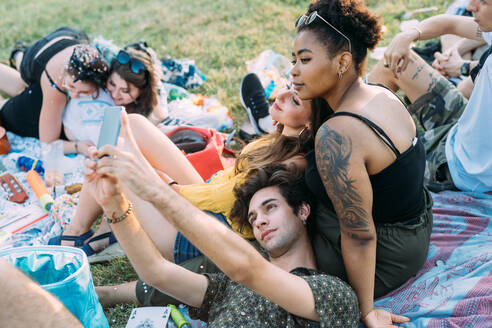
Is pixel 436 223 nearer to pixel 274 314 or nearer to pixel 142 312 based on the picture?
pixel 274 314

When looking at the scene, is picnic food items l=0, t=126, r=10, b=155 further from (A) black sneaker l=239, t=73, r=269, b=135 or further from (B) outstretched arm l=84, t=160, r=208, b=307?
(B) outstretched arm l=84, t=160, r=208, b=307

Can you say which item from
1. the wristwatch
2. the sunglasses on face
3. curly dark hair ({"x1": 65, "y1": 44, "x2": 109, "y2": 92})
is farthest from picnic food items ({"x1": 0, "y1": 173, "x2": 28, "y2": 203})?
the wristwatch

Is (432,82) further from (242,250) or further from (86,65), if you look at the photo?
(86,65)

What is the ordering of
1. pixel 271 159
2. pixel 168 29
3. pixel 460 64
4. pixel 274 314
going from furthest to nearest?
1. pixel 168 29
2. pixel 460 64
3. pixel 271 159
4. pixel 274 314

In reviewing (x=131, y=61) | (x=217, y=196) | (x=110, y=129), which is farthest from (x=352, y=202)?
(x=131, y=61)

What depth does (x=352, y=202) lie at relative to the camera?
227 centimetres

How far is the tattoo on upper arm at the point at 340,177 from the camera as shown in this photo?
2205 mm

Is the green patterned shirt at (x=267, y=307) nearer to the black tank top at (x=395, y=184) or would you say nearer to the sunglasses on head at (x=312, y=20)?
the black tank top at (x=395, y=184)

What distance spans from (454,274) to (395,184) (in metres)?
0.81

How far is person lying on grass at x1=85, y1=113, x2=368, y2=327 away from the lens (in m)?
1.74

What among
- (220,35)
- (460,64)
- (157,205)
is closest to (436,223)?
(460,64)

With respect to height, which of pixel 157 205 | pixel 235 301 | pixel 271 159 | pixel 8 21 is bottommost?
pixel 8 21

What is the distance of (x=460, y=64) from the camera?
14.1 ft

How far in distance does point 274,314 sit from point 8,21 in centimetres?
947
